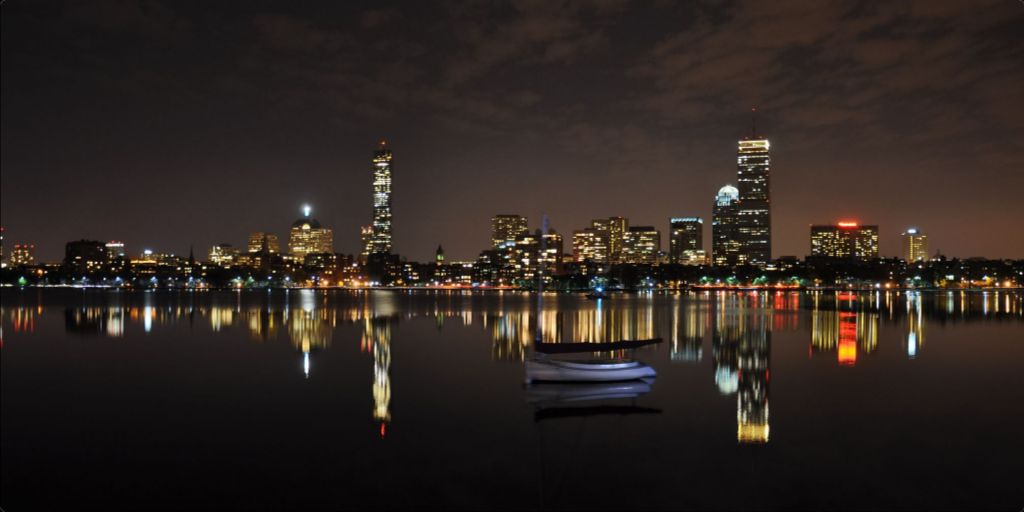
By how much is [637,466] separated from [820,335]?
134 feet

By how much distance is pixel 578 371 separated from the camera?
27406mm

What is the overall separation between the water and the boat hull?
2.03ft

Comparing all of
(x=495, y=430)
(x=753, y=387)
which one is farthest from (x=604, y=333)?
(x=495, y=430)

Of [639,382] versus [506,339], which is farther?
[506,339]

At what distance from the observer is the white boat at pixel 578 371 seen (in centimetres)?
2745

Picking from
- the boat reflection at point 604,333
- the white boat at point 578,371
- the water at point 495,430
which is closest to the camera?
the water at point 495,430

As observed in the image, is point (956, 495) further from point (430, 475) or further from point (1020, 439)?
point (430, 475)

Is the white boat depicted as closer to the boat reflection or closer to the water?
the boat reflection

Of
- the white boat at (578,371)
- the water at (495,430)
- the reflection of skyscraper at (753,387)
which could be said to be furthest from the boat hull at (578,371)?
the reflection of skyscraper at (753,387)

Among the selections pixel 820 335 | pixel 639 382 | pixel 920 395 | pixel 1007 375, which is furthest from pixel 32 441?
pixel 820 335

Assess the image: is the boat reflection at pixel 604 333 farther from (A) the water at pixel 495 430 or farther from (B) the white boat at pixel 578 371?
(B) the white boat at pixel 578 371

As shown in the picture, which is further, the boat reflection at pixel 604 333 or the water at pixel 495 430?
the boat reflection at pixel 604 333

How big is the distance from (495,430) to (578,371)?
6.10 m

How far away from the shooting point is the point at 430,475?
695 inches
